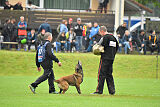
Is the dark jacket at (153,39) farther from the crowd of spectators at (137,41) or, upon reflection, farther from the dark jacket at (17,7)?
the dark jacket at (17,7)

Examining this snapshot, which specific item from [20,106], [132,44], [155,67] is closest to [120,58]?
[155,67]

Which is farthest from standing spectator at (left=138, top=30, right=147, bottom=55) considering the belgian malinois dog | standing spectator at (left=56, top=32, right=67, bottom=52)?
the belgian malinois dog

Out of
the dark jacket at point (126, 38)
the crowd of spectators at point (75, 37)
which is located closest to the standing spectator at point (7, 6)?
the crowd of spectators at point (75, 37)

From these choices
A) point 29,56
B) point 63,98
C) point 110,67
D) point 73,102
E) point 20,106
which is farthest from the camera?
point 29,56

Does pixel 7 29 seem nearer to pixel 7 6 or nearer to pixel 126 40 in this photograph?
pixel 7 6

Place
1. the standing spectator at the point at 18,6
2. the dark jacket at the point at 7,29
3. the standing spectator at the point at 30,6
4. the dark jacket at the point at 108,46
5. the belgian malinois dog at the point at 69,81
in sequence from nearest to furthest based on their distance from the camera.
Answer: the belgian malinois dog at the point at 69,81, the dark jacket at the point at 108,46, the dark jacket at the point at 7,29, the standing spectator at the point at 18,6, the standing spectator at the point at 30,6

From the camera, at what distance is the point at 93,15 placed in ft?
102

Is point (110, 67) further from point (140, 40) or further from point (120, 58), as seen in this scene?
point (140, 40)

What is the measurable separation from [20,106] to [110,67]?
416cm

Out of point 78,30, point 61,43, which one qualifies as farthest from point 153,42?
point 61,43

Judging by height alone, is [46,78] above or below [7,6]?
below

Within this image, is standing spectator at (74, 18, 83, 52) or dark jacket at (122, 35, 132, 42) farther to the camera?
dark jacket at (122, 35, 132, 42)

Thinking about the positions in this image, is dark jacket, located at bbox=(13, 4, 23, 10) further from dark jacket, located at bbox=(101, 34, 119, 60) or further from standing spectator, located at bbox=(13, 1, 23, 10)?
dark jacket, located at bbox=(101, 34, 119, 60)

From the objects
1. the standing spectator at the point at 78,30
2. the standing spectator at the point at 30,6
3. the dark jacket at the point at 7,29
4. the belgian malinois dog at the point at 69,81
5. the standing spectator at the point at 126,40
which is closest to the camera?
the belgian malinois dog at the point at 69,81
